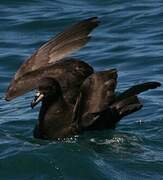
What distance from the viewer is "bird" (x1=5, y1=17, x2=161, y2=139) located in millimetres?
11008

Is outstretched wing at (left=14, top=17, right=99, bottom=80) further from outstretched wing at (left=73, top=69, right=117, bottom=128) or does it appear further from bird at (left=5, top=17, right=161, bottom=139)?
outstretched wing at (left=73, top=69, right=117, bottom=128)

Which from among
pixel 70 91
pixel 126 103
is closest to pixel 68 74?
pixel 70 91

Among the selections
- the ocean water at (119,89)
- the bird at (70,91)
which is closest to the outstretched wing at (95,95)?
the bird at (70,91)

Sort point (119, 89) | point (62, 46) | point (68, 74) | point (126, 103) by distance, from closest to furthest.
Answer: point (126, 103) < point (68, 74) < point (62, 46) < point (119, 89)

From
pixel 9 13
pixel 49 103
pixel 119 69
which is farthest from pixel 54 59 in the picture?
pixel 9 13

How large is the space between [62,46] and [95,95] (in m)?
1.09

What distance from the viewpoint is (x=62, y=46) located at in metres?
11.8

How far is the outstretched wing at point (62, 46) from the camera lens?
11.7m

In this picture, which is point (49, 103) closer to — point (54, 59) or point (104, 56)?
point (54, 59)

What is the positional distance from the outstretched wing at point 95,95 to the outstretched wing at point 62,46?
76 centimetres

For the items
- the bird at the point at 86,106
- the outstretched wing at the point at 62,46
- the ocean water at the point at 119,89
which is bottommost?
the ocean water at the point at 119,89

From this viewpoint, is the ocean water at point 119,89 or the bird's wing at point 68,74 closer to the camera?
the ocean water at point 119,89

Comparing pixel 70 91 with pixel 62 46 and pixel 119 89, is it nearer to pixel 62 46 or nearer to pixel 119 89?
pixel 62 46

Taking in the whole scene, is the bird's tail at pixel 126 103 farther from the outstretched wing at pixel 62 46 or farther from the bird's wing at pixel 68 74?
the outstretched wing at pixel 62 46
